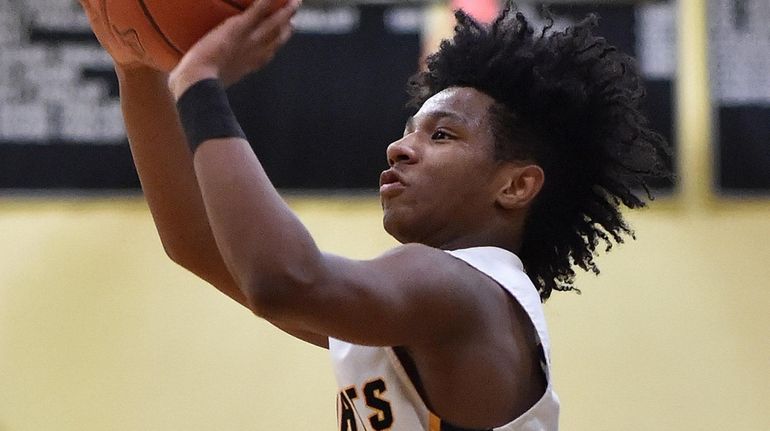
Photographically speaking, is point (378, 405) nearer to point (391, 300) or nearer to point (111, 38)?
point (391, 300)

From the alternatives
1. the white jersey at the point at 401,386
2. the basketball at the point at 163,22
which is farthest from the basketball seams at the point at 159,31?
the white jersey at the point at 401,386

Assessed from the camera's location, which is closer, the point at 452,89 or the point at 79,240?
the point at 452,89

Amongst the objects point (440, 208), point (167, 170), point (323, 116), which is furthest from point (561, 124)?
point (323, 116)

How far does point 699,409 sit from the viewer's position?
408 centimetres

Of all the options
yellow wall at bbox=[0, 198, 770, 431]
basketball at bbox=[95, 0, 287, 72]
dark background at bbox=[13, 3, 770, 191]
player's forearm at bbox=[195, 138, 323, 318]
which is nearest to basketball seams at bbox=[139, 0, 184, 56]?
basketball at bbox=[95, 0, 287, 72]

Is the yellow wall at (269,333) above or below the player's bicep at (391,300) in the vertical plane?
below

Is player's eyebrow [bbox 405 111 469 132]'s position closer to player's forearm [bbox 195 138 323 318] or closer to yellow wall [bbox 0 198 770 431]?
player's forearm [bbox 195 138 323 318]

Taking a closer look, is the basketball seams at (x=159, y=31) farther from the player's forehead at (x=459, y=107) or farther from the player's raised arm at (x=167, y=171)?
the player's forehead at (x=459, y=107)

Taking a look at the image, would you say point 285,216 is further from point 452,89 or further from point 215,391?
point 215,391

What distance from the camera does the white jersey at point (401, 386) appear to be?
1.71 meters

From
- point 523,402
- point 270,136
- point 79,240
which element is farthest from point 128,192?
point 523,402

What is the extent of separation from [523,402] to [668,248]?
2.58 metres

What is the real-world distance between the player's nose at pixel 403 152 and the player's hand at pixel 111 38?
40 cm

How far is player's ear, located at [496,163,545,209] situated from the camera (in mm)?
1924
